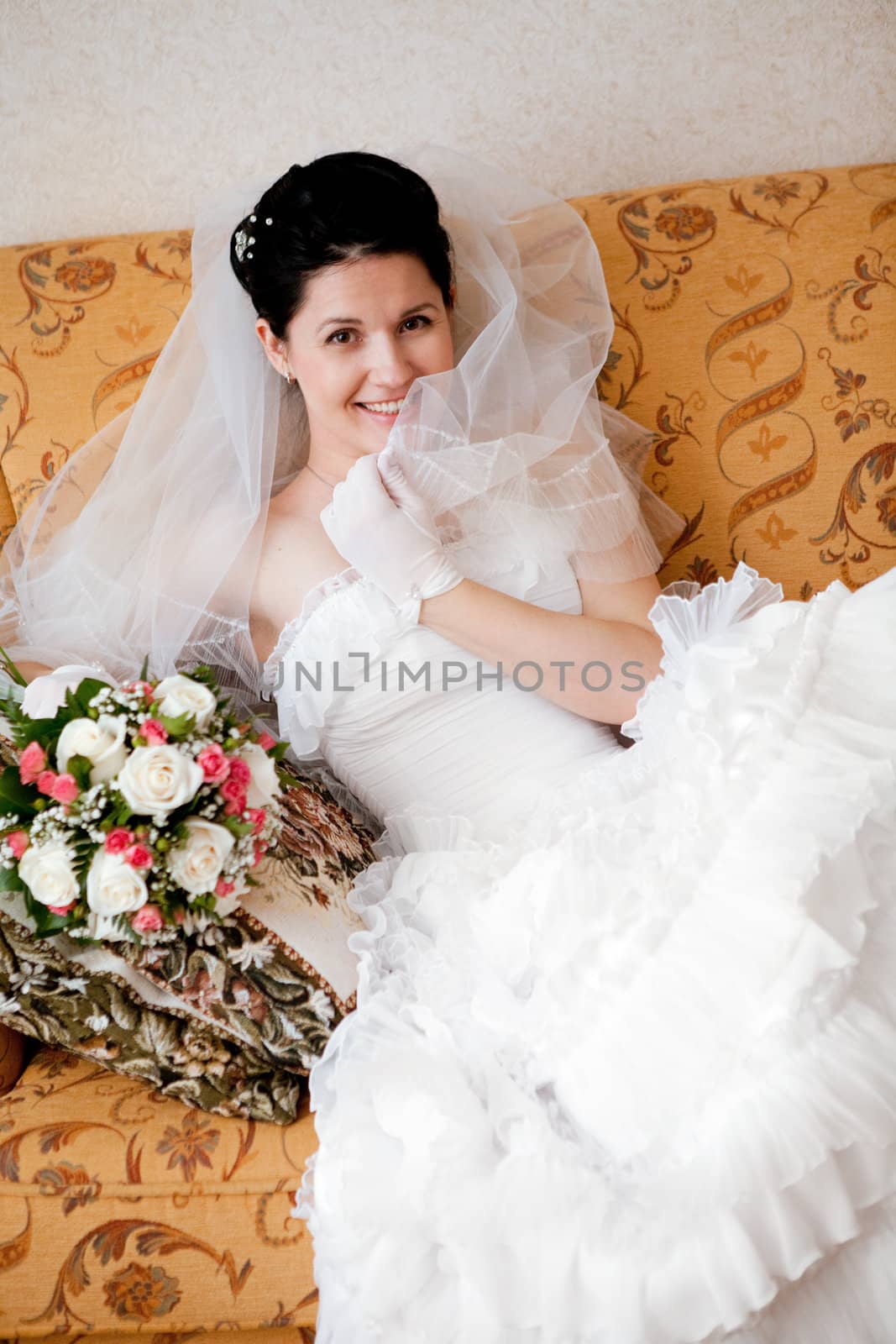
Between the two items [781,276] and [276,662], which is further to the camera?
[781,276]

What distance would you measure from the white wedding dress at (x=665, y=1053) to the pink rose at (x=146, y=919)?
0.90 feet

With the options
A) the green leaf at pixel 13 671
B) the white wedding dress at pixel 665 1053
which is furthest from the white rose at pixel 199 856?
the green leaf at pixel 13 671

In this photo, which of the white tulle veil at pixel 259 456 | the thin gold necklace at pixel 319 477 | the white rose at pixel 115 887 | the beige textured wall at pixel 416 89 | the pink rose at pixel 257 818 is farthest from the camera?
the beige textured wall at pixel 416 89

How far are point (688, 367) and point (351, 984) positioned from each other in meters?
1.35

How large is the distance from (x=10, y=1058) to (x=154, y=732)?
614 mm

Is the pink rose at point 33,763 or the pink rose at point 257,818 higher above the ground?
the pink rose at point 33,763

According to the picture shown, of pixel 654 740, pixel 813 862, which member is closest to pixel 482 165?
pixel 654 740

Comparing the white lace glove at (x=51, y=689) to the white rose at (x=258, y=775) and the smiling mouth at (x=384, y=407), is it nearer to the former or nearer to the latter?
the white rose at (x=258, y=775)

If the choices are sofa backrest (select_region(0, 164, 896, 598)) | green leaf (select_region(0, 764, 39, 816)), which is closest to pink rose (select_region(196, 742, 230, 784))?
green leaf (select_region(0, 764, 39, 816))

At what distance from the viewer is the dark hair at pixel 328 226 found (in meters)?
1.72

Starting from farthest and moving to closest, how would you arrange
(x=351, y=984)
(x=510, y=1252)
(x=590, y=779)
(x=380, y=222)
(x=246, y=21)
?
(x=246, y=21) < (x=380, y=222) < (x=590, y=779) < (x=351, y=984) < (x=510, y=1252)

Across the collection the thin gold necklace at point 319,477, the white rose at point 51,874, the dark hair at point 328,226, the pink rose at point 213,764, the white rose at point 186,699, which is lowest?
the white rose at point 51,874

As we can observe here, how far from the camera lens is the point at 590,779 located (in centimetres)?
156

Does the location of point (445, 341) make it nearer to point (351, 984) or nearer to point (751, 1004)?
point (351, 984)
